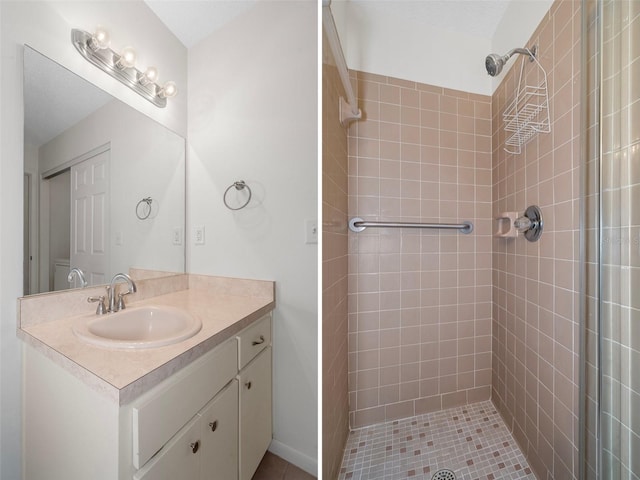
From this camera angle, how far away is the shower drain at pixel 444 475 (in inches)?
30.1

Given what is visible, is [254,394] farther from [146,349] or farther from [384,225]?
[384,225]

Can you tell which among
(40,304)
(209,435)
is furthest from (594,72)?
(40,304)

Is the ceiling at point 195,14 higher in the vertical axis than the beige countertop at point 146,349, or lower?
higher

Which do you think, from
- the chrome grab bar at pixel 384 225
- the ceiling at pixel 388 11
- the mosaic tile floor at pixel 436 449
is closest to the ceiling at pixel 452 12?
the ceiling at pixel 388 11

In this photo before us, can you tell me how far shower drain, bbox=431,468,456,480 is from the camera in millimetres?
764

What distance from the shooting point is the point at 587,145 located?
0.56 meters

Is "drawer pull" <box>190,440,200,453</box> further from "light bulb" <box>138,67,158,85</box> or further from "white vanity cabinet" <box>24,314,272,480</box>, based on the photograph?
"light bulb" <box>138,67,158,85</box>

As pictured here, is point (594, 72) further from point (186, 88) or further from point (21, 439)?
point (21, 439)

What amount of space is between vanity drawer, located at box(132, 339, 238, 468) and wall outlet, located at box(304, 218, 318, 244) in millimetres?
392

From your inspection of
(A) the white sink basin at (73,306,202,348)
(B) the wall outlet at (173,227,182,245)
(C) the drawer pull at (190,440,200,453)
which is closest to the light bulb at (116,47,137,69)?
(B) the wall outlet at (173,227,182,245)

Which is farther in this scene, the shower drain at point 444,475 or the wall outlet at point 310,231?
the shower drain at point 444,475

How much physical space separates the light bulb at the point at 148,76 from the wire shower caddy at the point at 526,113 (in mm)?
1370

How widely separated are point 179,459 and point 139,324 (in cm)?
51

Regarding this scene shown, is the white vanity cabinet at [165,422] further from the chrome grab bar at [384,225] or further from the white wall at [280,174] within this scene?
the chrome grab bar at [384,225]
